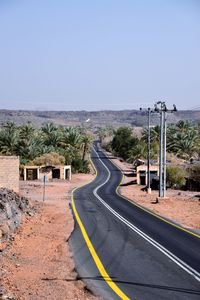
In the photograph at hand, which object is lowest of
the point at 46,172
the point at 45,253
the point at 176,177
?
the point at 45,253

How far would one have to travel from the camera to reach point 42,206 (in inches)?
1575

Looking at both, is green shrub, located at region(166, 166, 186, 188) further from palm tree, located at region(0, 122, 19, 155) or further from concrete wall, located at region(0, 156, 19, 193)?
concrete wall, located at region(0, 156, 19, 193)

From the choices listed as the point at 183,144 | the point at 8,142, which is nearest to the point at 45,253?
the point at 8,142

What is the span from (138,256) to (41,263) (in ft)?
12.3

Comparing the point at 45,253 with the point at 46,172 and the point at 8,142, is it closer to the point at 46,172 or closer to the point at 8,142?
the point at 46,172

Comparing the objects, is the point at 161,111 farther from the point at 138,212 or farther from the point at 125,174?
the point at 125,174

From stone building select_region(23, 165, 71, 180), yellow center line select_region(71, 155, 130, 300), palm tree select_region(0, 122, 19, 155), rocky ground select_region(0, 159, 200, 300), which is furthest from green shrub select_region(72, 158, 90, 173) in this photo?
yellow center line select_region(71, 155, 130, 300)

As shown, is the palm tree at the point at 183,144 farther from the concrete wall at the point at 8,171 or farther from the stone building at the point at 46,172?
the concrete wall at the point at 8,171

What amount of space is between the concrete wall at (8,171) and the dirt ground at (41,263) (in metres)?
8.35

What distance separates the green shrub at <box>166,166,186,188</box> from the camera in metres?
69.6

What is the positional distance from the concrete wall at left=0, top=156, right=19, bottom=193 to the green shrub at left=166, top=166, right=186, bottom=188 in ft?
105

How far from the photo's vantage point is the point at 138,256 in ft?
66.4

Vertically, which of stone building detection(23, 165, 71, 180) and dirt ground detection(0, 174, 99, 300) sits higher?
stone building detection(23, 165, 71, 180)

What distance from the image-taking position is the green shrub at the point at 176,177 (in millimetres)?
69562
